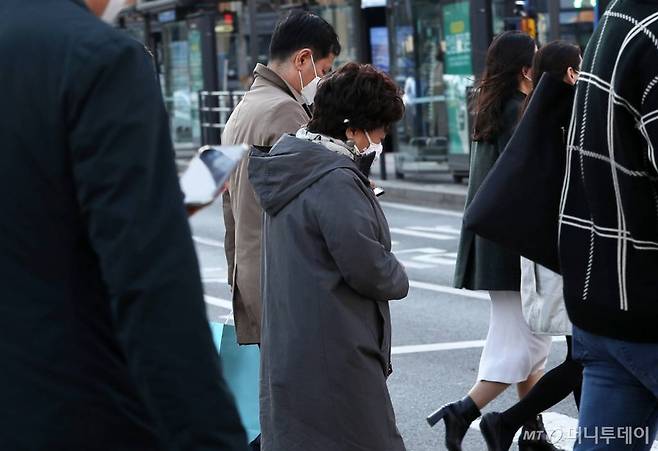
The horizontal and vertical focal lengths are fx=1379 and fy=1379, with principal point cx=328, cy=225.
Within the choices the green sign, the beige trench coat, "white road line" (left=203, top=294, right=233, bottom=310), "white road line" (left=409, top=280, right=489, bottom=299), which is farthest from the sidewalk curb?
the beige trench coat

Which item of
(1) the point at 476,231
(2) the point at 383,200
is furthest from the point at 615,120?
(2) the point at 383,200

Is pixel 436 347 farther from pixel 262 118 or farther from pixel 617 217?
pixel 617 217

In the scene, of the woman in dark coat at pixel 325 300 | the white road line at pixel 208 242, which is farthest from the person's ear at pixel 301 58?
the white road line at pixel 208 242

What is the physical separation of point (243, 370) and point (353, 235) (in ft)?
4.83

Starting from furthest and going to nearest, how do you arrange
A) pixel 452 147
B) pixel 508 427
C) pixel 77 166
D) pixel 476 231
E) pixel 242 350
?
1. pixel 452 147
2. pixel 508 427
3. pixel 242 350
4. pixel 476 231
5. pixel 77 166

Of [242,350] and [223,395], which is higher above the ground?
[223,395]

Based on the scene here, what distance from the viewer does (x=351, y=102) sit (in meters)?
4.11

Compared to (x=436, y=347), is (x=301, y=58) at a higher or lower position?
higher

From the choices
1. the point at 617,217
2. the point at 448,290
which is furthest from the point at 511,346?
the point at 448,290

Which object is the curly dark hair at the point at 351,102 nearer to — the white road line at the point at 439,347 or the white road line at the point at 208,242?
the white road line at the point at 439,347

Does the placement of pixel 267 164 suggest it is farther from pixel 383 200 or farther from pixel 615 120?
pixel 383 200

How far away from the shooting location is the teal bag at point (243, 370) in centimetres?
511

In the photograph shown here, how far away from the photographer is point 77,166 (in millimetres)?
1913

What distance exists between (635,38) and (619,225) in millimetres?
415
